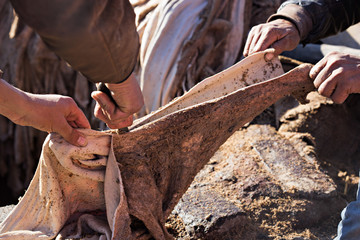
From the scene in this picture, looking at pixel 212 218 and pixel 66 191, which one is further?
pixel 212 218

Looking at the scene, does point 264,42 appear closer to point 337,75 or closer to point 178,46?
point 337,75

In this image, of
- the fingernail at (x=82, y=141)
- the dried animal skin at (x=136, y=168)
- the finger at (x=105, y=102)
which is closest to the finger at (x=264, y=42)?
the dried animal skin at (x=136, y=168)

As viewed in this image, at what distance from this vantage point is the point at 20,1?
109 cm

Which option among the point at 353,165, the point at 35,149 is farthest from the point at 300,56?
the point at 35,149

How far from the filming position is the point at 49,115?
153cm

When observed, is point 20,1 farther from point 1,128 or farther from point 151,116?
point 1,128

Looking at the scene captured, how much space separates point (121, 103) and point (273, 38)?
3.03 ft

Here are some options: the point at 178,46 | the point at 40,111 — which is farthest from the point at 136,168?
the point at 178,46

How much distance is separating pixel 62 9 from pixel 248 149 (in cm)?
167

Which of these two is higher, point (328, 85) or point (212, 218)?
point (328, 85)

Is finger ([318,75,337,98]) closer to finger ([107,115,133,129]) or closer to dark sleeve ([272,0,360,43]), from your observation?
dark sleeve ([272,0,360,43])

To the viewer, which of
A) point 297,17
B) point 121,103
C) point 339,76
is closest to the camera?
point 121,103

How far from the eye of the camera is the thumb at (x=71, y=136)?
154 cm

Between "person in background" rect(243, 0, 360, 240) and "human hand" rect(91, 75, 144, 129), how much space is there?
76cm
